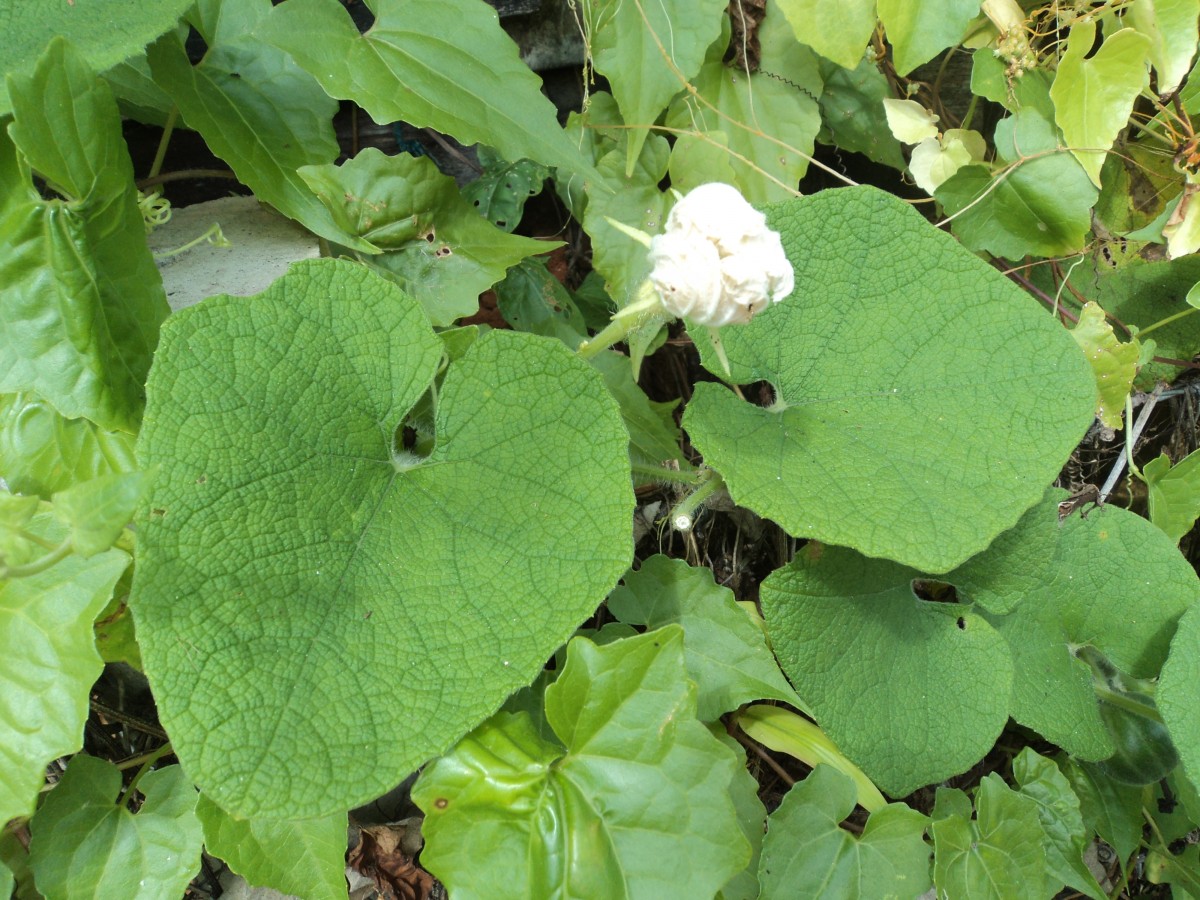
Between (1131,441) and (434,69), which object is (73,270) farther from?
(1131,441)

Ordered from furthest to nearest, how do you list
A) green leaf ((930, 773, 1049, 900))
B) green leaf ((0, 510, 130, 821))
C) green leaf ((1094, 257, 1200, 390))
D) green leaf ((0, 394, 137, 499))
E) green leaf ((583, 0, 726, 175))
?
1. green leaf ((1094, 257, 1200, 390))
2. green leaf ((583, 0, 726, 175))
3. green leaf ((930, 773, 1049, 900))
4. green leaf ((0, 394, 137, 499))
5. green leaf ((0, 510, 130, 821))

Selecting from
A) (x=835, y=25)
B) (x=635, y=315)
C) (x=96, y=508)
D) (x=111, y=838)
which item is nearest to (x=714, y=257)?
(x=635, y=315)

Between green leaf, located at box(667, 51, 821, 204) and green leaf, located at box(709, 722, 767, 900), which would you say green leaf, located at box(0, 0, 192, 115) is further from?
green leaf, located at box(709, 722, 767, 900)

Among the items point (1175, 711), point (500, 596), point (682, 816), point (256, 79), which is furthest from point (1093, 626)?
point (256, 79)

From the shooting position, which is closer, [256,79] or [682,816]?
[682,816]

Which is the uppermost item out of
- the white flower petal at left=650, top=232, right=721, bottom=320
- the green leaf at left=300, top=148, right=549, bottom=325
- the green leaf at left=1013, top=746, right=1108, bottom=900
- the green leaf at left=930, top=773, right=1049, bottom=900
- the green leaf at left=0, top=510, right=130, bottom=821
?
the white flower petal at left=650, top=232, right=721, bottom=320

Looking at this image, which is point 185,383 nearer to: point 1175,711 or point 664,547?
point 664,547

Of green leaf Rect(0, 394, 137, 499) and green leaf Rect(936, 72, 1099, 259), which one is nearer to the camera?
green leaf Rect(0, 394, 137, 499)

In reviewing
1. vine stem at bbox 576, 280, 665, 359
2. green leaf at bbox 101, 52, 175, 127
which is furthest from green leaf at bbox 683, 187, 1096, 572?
green leaf at bbox 101, 52, 175, 127
